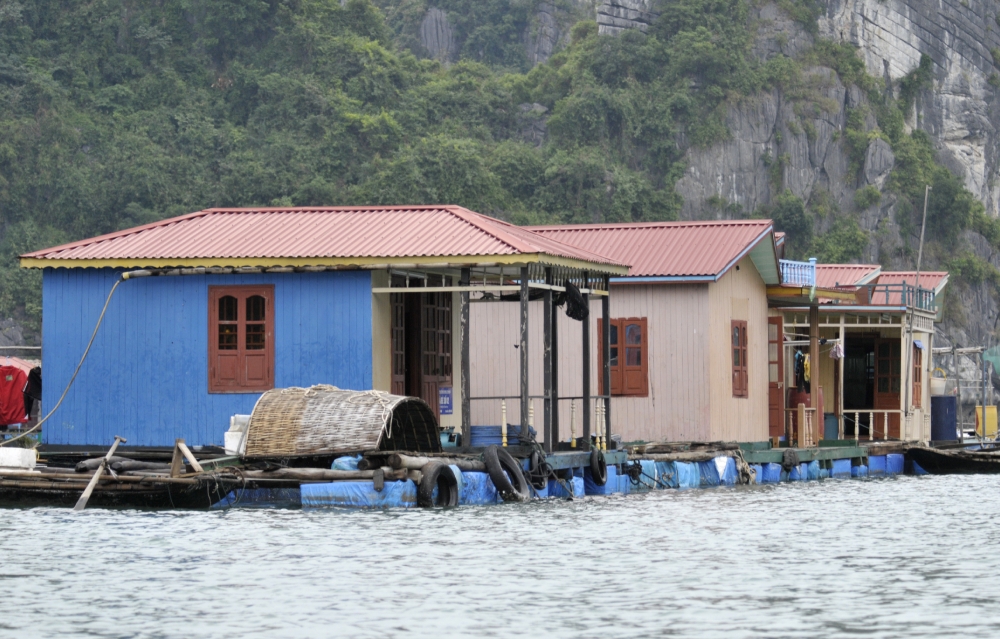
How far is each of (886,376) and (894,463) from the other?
447 cm

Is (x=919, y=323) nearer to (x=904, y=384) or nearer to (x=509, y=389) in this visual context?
(x=904, y=384)

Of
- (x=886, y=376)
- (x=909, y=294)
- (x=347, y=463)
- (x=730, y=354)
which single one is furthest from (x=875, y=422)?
(x=347, y=463)

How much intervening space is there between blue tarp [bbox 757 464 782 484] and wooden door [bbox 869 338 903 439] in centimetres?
864

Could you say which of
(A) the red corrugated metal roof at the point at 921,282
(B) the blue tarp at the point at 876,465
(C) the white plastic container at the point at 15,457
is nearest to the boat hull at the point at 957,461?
(B) the blue tarp at the point at 876,465

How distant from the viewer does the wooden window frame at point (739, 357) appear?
27688mm

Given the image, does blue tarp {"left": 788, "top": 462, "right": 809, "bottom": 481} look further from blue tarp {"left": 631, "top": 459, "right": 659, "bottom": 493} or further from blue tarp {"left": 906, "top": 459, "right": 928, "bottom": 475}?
blue tarp {"left": 631, "top": 459, "right": 659, "bottom": 493}

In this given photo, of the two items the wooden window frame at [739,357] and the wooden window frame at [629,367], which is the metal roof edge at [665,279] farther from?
the wooden window frame at [739,357]

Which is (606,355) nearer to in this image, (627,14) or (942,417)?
(942,417)

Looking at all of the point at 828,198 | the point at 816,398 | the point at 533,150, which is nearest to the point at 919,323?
the point at 816,398

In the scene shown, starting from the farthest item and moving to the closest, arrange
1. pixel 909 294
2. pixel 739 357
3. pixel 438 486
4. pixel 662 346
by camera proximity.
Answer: pixel 909 294
pixel 739 357
pixel 662 346
pixel 438 486

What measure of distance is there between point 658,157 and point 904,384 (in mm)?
53840

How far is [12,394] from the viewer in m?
25.9

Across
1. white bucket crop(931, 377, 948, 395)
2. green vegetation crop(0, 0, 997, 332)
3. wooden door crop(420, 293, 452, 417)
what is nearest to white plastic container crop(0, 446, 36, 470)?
wooden door crop(420, 293, 452, 417)

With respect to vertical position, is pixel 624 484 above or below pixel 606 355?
below
